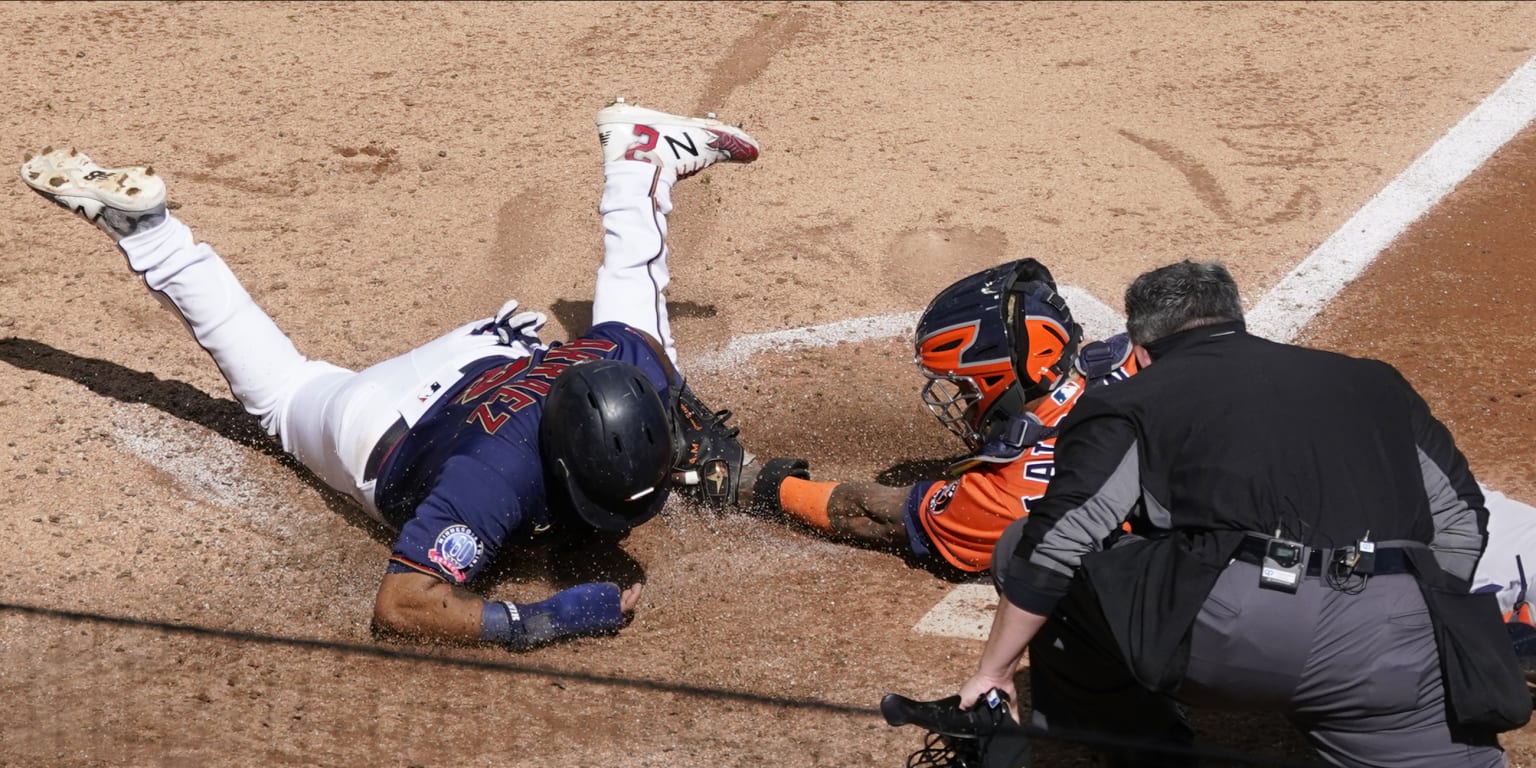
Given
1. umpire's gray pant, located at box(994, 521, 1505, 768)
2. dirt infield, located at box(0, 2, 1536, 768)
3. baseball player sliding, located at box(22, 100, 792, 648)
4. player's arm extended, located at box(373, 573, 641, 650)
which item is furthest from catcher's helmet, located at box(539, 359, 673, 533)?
umpire's gray pant, located at box(994, 521, 1505, 768)

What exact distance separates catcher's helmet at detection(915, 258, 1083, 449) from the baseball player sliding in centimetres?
94

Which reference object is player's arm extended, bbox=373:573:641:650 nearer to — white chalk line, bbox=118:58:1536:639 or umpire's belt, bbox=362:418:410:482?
umpire's belt, bbox=362:418:410:482

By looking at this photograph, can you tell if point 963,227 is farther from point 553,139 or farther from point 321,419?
point 321,419

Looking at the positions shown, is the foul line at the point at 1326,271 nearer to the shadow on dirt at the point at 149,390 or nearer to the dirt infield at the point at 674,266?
the dirt infield at the point at 674,266

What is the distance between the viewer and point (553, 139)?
820 centimetres

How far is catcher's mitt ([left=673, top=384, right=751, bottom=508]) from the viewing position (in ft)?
18.0

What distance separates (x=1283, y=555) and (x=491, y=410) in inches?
103

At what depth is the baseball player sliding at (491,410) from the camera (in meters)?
4.53

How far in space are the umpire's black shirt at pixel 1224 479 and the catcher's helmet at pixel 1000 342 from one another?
129 centimetres

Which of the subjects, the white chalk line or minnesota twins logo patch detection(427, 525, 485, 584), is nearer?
minnesota twins logo patch detection(427, 525, 485, 584)

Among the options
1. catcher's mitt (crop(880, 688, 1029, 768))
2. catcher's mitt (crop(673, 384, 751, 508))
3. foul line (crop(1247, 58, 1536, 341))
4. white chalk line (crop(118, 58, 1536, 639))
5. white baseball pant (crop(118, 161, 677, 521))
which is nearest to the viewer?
catcher's mitt (crop(880, 688, 1029, 768))

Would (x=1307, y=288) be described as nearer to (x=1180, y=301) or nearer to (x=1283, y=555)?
(x=1180, y=301)

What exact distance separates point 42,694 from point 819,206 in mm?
4454

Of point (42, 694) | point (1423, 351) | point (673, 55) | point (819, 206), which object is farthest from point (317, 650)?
point (673, 55)
